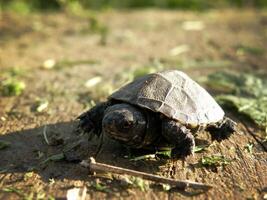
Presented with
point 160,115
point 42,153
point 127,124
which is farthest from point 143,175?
point 42,153

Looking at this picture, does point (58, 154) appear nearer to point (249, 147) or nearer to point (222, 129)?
point (222, 129)

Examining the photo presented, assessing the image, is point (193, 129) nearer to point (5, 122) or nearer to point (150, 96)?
point (150, 96)

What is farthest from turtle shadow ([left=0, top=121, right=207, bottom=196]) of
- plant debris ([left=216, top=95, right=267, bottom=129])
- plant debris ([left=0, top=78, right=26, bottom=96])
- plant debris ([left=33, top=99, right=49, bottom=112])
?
plant debris ([left=216, top=95, right=267, bottom=129])

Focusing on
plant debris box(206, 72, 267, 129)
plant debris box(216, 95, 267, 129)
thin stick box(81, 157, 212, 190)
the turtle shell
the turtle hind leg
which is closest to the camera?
thin stick box(81, 157, 212, 190)

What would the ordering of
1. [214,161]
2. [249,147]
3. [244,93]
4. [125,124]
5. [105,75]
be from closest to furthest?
[125,124]
[214,161]
[249,147]
[244,93]
[105,75]

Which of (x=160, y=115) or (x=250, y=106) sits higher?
(x=160, y=115)

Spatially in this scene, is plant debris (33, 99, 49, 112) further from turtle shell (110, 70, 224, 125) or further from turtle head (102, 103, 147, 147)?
turtle head (102, 103, 147, 147)
